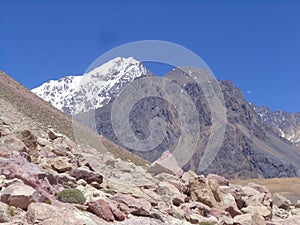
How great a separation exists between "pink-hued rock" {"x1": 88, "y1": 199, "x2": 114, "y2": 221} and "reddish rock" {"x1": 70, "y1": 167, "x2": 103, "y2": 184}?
10.6ft

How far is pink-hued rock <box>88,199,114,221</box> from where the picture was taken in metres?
11.4

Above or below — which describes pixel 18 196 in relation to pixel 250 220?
below

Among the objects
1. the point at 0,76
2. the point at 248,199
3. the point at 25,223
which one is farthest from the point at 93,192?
the point at 0,76

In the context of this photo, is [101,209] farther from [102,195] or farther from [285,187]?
Answer: [285,187]

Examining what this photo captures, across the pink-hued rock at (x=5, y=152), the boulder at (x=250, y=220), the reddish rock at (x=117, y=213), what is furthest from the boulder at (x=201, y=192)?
the pink-hued rock at (x=5, y=152)

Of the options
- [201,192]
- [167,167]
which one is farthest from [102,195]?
[167,167]

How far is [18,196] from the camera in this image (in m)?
9.75

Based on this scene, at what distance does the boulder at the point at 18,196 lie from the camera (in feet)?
31.9

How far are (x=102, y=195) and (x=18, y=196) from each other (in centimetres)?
372

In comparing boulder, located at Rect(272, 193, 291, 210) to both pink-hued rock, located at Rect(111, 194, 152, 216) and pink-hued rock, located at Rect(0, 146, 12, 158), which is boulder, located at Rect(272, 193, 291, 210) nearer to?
pink-hued rock, located at Rect(111, 194, 152, 216)

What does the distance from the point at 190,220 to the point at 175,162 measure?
30.7 feet

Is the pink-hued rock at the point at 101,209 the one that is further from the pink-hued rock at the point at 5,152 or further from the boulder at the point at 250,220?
the boulder at the point at 250,220

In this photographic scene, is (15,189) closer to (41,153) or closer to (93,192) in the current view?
(93,192)

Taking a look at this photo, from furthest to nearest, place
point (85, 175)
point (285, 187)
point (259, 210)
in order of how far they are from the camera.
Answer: point (285, 187) < point (259, 210) < point (85, 175)
